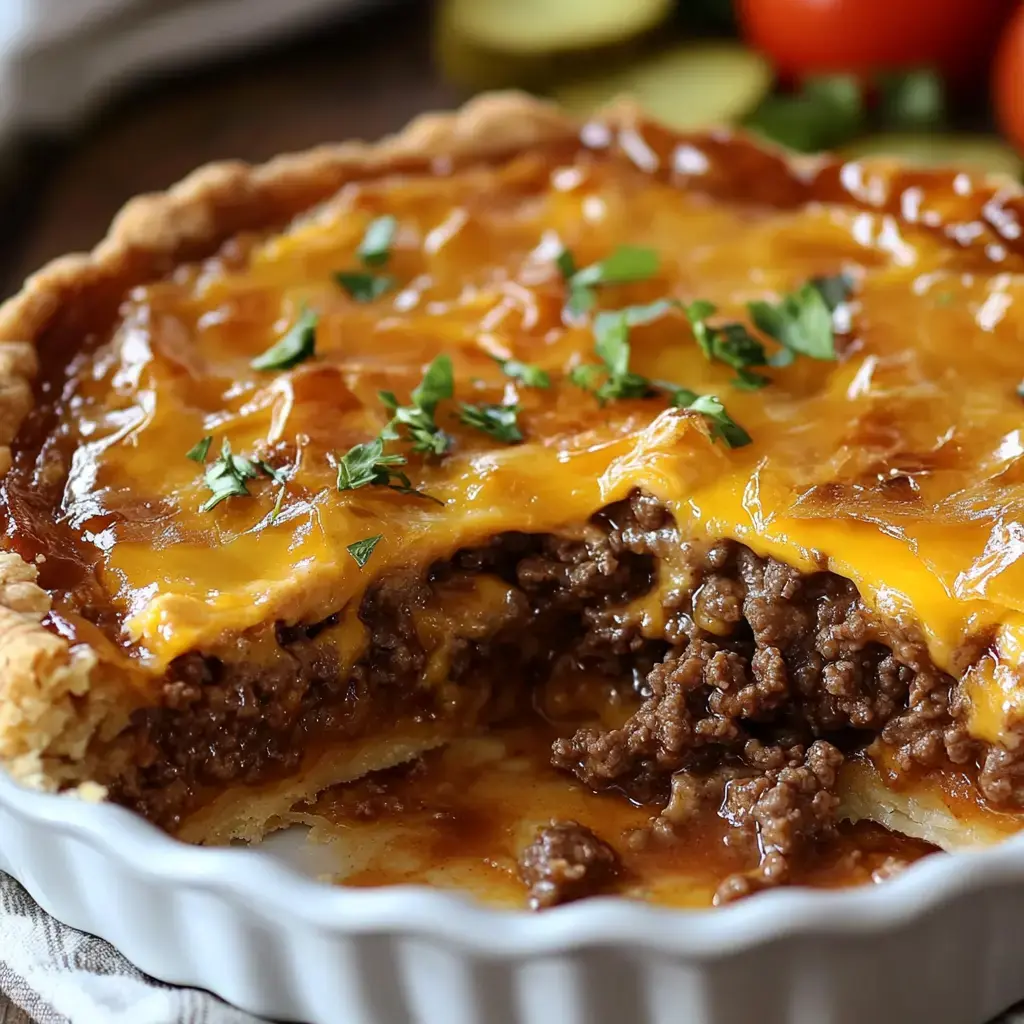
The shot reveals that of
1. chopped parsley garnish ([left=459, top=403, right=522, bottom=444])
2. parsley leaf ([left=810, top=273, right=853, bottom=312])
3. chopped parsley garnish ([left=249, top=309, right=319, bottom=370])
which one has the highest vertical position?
chopped parsley garnish ([left=249, top=309, right=319, bottom=370])

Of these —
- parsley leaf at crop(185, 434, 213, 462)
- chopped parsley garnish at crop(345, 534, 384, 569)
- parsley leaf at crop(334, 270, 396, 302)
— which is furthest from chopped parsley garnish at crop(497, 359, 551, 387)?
parsley leaf at crop(185, 434, 213, 462)

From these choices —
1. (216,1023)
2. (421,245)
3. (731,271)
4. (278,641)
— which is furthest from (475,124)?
(216,1023)

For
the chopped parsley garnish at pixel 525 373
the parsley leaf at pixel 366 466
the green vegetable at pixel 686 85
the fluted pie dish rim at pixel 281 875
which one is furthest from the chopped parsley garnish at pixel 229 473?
the green vegetable at pixel 686 85

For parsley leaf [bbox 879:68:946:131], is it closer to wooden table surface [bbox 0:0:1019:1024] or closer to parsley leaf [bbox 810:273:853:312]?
wooden table surface [bbox 0:0:1019:1024]

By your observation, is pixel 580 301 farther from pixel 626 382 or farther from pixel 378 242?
pixel 378 242

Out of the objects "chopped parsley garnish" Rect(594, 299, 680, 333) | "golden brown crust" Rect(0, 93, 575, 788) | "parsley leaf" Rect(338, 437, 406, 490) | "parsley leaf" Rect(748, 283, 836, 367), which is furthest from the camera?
"chopped parsley garnish" Rect(594, 299, 680, 333)

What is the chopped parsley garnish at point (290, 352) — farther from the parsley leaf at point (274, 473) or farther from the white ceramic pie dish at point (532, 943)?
the white ceramic pie dish at point (532, 943)
